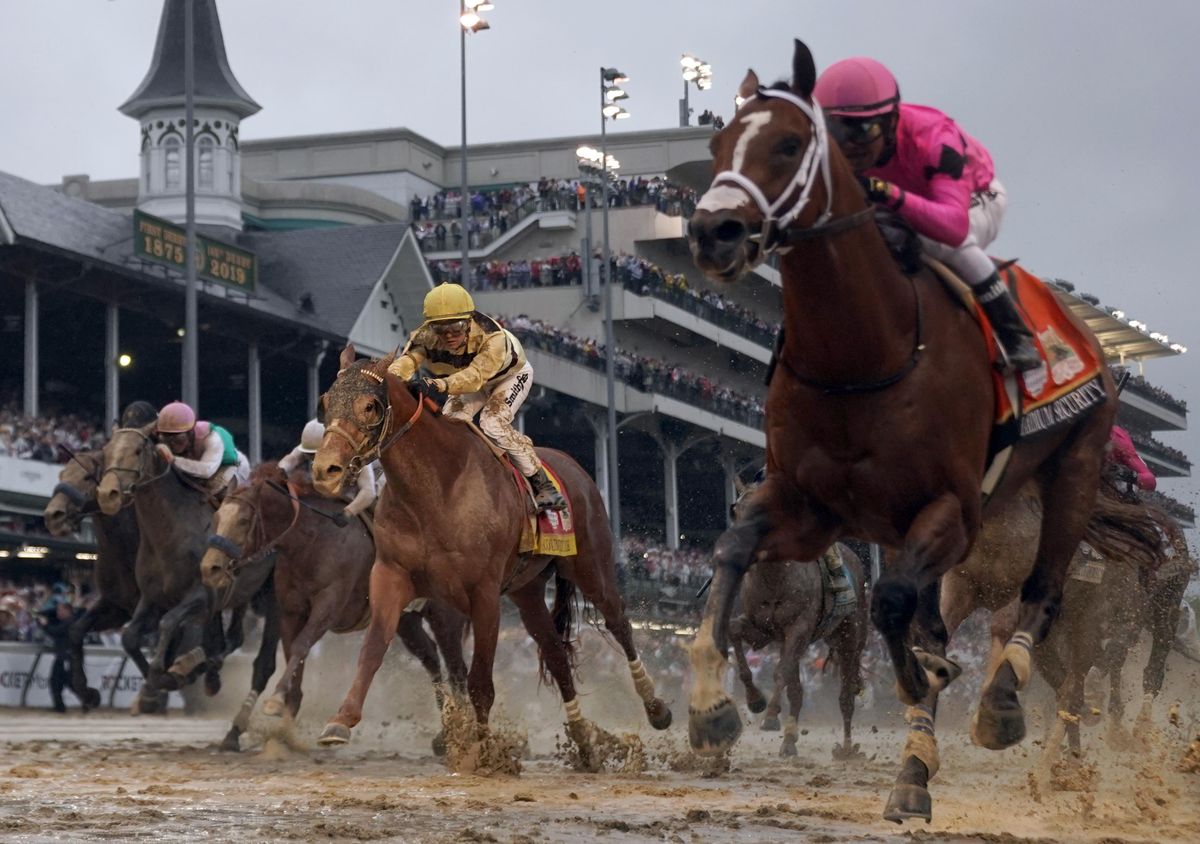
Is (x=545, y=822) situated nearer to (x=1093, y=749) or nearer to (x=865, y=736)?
(x=1093, y=749)

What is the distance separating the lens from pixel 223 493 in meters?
15.6

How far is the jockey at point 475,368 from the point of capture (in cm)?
1064

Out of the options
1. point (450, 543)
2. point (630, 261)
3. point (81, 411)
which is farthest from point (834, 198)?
point (630, 261)

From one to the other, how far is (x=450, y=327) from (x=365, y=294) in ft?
93.9

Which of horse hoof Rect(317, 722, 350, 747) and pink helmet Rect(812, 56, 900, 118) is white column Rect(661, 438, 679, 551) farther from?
pink helmet Rect(812, 56, 900, 118)

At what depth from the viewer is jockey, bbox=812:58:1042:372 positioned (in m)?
7.32

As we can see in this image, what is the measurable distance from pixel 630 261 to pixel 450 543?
126 feet

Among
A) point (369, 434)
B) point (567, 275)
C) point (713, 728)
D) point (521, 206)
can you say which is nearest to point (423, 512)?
point (369, 434)

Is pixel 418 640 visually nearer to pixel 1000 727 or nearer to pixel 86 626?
pixel 86 626

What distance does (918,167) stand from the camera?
24.9 ft

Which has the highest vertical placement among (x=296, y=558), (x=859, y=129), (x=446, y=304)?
(x=859, y=129)

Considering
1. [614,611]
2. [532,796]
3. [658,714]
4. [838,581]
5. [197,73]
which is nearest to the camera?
[532,796]

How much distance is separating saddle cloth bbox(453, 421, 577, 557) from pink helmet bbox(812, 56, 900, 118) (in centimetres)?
409

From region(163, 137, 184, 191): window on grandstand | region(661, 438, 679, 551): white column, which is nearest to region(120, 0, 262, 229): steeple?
region(163, 137, 184, 191): window on grandstand
